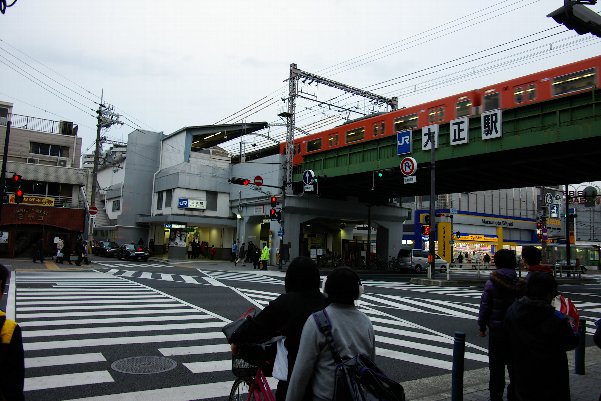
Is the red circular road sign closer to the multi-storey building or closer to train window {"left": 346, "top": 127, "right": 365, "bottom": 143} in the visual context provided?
train window {"left": 346, "top": 127, "right": 365, "bottom": 143}

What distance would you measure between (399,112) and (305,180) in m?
7.91

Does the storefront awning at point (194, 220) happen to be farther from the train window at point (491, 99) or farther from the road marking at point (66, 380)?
the road marking at point (66, 380)

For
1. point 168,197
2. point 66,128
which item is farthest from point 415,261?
point 66,128

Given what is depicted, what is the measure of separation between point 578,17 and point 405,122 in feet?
60.8

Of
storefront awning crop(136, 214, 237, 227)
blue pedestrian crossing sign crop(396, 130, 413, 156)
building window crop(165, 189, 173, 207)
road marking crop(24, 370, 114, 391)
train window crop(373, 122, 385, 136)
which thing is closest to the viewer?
road marking crop(24, 370, 114, 391)

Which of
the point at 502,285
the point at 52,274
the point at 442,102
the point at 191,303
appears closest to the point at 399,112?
the point at 442,102

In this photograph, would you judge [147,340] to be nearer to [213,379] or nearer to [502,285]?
[213,379]

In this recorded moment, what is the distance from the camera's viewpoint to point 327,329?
2.66 metres

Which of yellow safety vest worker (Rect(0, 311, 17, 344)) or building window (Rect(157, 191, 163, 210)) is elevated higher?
building window (Rect(157, 191, 163, 210))

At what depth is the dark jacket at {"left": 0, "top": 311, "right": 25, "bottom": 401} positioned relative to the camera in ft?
8.25

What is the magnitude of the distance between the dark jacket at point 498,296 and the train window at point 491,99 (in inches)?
681

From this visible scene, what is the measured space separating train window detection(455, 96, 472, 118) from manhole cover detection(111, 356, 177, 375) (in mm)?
19225

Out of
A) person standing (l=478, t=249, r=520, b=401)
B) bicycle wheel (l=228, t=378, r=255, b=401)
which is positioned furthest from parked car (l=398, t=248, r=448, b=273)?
bicycle wheel (l=228, t=378, r=255, b=401)

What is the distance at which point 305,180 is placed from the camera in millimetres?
30062
